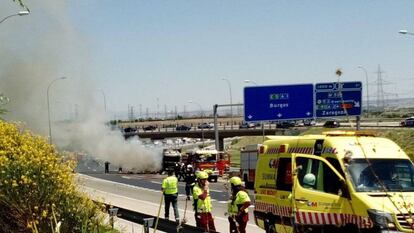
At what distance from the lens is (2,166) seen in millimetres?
10242

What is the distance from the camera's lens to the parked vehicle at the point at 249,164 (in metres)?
37.2

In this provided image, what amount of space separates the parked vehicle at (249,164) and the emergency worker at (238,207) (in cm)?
2432

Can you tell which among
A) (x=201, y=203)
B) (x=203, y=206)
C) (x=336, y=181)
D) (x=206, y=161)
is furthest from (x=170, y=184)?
→ (x=206, y=161)

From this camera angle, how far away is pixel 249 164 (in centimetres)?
3806

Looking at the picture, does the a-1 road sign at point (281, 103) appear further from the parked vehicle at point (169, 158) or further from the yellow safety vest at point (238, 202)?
the yellow safety vest at point (238, 202)

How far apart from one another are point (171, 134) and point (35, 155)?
281 feet

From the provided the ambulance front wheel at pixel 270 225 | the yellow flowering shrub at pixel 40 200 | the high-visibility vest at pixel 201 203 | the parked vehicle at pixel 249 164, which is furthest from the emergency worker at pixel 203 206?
the parked vehicle at pixel 249 164

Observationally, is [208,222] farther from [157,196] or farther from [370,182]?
[157,196]

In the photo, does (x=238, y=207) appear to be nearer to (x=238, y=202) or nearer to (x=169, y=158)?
(x=238, y=202)

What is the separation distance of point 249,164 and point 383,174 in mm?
27262

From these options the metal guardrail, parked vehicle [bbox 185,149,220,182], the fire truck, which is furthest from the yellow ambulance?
parked vehicle [bbox 185,149,220,182]

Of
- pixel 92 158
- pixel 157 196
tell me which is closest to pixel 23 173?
pixel 157 196

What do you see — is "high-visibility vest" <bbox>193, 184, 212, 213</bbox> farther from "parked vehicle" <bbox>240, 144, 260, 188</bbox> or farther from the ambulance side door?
"parked vehicle" <bbox>240, 144, 260, 188</bbox>

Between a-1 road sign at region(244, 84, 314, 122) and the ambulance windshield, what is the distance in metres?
25.2
